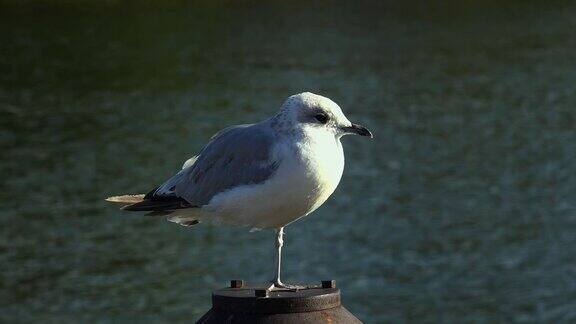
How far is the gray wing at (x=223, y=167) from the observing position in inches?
157

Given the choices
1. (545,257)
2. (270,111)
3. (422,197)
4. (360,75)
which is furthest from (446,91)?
(545,257)

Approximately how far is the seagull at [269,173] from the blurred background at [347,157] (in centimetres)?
582

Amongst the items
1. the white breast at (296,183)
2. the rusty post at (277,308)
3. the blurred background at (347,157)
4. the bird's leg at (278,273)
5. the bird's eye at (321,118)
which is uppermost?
the blurred background at (347,157)

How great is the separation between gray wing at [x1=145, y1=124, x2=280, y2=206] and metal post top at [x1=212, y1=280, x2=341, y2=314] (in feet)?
2.17

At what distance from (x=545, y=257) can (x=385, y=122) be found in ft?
14.6

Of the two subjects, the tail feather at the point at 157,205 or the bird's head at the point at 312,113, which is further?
the tail feather at the point at 157,205

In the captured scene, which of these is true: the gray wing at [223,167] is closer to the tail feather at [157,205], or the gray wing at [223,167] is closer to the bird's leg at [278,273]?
the tail feather at [157,205]

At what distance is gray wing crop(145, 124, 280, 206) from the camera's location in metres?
3.98

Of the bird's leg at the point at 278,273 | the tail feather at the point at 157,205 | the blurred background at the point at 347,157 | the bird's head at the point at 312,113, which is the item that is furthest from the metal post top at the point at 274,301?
the blurred background at the point at 347,157

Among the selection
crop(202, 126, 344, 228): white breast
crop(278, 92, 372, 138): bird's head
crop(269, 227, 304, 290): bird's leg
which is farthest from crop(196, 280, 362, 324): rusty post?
crop(278, 92, 372, 138): bird's head

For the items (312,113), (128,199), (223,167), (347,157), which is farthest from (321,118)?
(347,157)

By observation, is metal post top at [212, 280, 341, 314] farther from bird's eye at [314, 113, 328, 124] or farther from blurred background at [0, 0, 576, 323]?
blurred background at [0, 0, 576, 323]

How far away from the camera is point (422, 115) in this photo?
15672mm

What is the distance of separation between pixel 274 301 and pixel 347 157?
34.2ft
